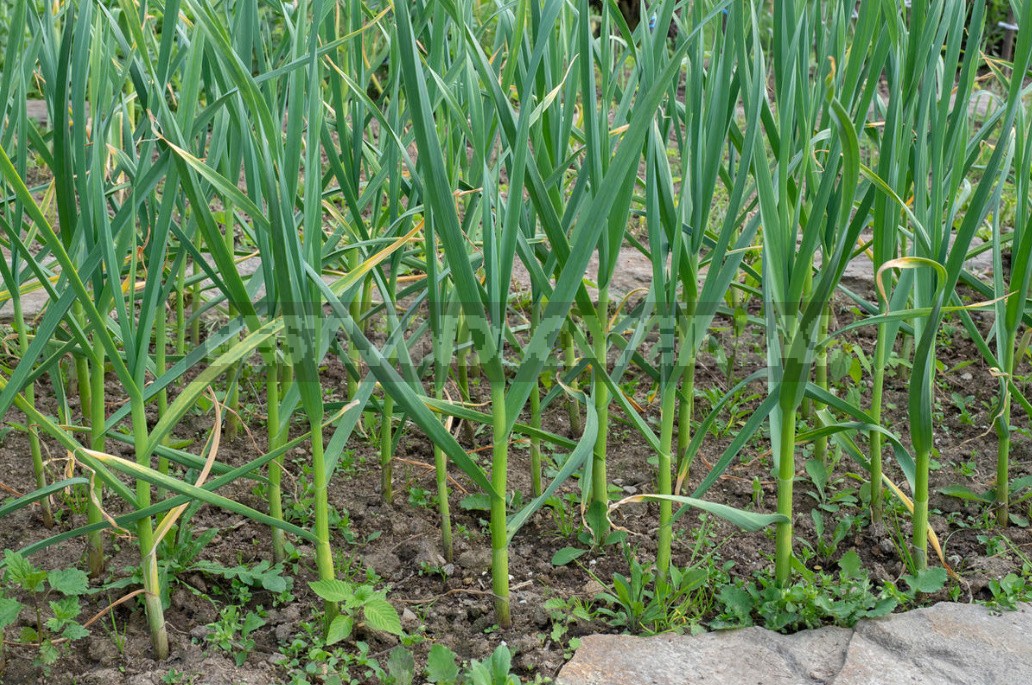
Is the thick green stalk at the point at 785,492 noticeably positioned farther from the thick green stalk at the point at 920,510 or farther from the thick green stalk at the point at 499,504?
the thick green stalk at the point at 499,504

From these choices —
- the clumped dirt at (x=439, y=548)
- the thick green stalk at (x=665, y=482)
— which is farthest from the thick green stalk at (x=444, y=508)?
A: the thick green stalk at (x=665, y=482)

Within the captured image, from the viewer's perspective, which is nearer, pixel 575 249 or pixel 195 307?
pixel 575 249

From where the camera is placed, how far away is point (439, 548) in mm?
1680

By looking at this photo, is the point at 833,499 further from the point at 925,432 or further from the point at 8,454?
the point at 8,454

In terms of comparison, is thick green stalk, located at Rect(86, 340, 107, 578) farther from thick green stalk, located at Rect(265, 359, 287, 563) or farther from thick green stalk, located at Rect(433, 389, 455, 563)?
thick green stalk, located at Rect(433, 389, 455, 563)

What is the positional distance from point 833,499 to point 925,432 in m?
0.42

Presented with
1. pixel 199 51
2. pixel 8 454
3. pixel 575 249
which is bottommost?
pixel 8 454

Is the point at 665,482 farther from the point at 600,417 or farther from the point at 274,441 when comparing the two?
the point at 274,441

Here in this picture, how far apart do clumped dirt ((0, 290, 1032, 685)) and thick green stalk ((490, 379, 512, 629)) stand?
5 cm

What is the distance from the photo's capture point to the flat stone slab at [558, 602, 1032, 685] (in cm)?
131

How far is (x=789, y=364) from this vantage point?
1322 millimetres

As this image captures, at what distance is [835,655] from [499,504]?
1.68 feet

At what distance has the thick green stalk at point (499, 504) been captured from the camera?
129 centimetres

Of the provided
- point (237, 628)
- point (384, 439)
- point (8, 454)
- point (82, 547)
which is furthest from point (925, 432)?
point (8, 454)
